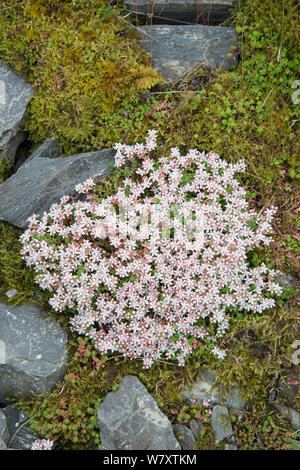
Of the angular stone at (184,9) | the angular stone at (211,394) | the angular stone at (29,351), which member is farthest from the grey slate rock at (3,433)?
the angular stone at (184,9)

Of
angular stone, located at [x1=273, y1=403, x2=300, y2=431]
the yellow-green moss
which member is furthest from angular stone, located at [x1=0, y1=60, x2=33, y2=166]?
angular stone, located at [x1=273, y1=403, x2=300, y2=431]

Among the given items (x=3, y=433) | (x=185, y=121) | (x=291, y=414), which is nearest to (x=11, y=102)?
(x=185, y=121)

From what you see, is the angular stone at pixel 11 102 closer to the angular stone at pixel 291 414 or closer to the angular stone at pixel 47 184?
the angular stone at pixel 47 184

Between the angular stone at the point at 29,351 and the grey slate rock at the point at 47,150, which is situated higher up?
the grey slate rock at the point at 47,150

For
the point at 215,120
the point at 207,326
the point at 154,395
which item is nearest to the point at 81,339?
the point at 154,395

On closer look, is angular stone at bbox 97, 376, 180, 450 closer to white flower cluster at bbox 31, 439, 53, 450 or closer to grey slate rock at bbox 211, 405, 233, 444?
grey slate rock at bbox 211, 405, 233, 444

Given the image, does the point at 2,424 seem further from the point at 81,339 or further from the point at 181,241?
the point at 181,241
